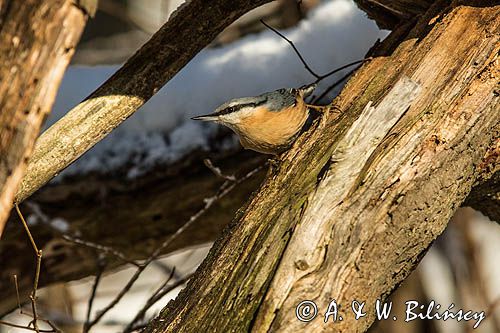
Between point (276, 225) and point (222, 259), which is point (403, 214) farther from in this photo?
point (222, 259)

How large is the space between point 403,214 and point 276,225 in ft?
0.98

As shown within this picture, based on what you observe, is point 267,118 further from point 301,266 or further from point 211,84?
point 211,84

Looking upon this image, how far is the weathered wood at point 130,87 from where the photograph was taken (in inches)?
80.7

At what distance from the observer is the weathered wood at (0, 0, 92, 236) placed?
3.61 ft

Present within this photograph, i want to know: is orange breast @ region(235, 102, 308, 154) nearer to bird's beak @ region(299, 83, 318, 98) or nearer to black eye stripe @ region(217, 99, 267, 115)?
black eye stripe @ region(217, 99, 267, 115)

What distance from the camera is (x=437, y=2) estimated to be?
2.19 metres

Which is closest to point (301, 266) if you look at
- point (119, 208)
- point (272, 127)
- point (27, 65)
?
point (272, 127)

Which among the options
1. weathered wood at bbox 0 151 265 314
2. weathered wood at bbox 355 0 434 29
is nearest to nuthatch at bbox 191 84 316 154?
weathered wood at bbox 355 0 434 29

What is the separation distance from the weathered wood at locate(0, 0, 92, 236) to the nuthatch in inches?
43.4

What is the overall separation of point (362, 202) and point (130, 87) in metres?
0.75

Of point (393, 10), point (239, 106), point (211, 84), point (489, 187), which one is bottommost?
point (489, 187)

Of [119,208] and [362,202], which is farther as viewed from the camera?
[119,208]

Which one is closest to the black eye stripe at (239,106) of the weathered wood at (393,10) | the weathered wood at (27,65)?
the weathered wood at (393,10)

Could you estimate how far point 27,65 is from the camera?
3.69 ft
